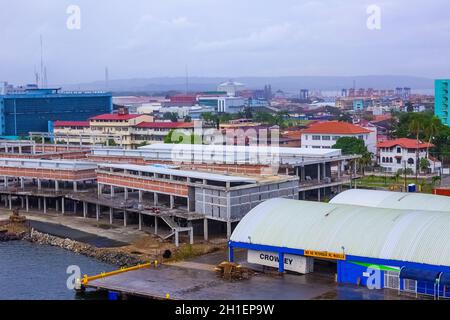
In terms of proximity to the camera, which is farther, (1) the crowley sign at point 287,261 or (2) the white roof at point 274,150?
(2) the white roof at point 274,150

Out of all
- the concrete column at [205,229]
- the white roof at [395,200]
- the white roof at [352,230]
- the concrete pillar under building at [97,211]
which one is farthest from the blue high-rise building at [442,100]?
the white roof at [352,230]

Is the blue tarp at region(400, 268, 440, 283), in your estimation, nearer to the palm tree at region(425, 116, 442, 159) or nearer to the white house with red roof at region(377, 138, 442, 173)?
the white house with red roof at region(377, 138, 442, 173)

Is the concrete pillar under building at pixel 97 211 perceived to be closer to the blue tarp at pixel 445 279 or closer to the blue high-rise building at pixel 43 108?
the blue tarp at pixel 445 279

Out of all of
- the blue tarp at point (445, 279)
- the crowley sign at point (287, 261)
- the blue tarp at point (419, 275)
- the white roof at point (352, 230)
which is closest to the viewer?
the blue tarp at point (445, 279)

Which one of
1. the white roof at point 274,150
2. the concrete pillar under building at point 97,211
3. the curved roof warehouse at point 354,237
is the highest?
the white roof at point 274,150

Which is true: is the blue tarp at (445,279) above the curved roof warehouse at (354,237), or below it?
below

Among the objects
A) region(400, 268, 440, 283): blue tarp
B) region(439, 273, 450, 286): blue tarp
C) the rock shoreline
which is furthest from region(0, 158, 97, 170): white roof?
region(439, 273, 450, 286): blue tarp
